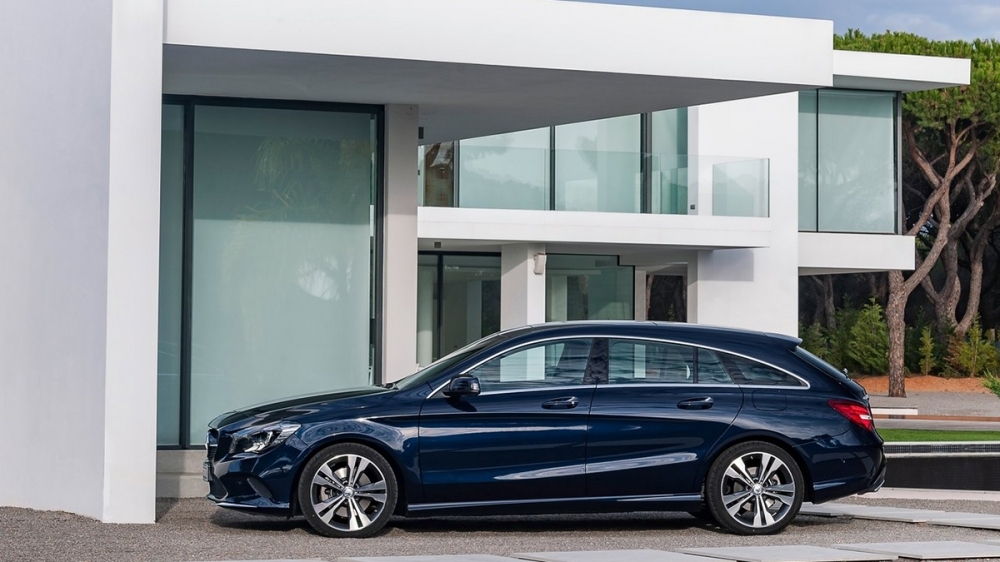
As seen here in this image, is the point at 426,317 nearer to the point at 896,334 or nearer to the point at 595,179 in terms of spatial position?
the point at 595,179

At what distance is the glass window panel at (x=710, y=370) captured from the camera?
10391 mm

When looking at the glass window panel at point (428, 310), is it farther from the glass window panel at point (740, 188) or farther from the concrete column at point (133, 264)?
the concrete column at point (133, 264)

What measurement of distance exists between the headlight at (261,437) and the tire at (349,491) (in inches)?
10.7

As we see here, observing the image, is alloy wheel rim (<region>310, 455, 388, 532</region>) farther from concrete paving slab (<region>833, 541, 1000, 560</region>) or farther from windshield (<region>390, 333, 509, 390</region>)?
concrete paving slab (<region>833, 541, 1000, 560</region>)

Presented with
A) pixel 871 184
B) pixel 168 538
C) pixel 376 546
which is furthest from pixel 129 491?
pixel 871 184

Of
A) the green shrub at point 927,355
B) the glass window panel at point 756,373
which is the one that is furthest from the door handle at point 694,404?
the green shrub at point 927,355

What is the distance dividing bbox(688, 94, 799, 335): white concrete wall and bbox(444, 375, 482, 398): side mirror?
19.6 metres

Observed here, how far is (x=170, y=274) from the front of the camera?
43.2ft

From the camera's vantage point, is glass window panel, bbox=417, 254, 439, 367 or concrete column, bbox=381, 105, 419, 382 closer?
concrete column, bbox=381, 105, 419, 382

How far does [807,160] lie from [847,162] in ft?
3.44

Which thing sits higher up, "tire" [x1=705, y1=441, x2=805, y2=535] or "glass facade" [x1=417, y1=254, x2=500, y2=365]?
"glass facade" [x1=417, y1=254, x2=500, y2=365]

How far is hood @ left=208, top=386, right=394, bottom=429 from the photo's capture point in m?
9.93

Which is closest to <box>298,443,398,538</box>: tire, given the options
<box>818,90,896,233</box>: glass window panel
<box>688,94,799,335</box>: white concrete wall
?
<box>688,94,799,335</box>: white concrete wall

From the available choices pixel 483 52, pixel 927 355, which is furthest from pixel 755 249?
pixel 483 52
